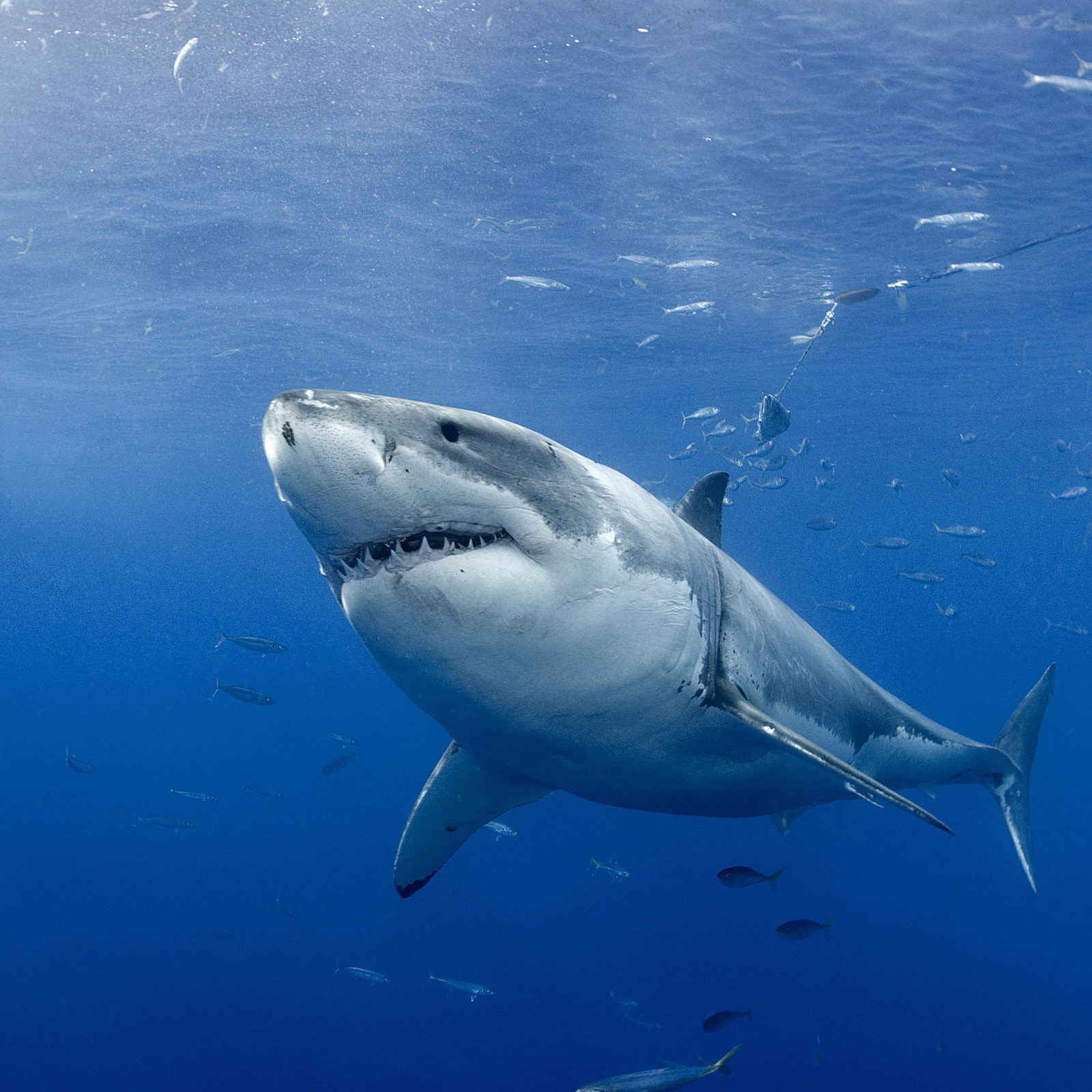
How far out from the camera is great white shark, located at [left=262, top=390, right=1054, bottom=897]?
1882 millimetres

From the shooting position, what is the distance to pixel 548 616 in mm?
2264

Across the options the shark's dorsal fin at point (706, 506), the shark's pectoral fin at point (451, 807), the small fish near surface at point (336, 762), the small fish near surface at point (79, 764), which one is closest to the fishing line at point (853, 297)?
the shark's dorsal fin at point (706, 506)

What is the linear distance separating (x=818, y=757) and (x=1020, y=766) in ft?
17.3

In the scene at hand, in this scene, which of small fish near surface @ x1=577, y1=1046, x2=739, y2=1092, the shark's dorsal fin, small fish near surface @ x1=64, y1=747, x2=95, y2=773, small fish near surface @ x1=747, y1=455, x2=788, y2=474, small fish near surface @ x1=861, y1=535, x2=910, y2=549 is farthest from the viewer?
small fish near surface @ x1=861, y1=535, x2=910, y2=549

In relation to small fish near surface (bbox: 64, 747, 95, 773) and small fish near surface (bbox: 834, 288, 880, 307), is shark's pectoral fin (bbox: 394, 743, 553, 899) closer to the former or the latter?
small fish near surface (bbox: 834, 288, 880, 307)

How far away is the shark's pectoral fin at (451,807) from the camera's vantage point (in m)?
4.11

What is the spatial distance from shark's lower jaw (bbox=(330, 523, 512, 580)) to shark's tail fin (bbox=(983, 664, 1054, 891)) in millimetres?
6051

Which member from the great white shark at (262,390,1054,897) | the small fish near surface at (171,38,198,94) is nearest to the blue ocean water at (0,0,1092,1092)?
the small fish near surface at (171,38,198,94)

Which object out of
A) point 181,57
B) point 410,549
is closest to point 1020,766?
point 410,549

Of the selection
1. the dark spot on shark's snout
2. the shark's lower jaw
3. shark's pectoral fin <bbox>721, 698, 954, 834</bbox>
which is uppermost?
the shark's lower jaw

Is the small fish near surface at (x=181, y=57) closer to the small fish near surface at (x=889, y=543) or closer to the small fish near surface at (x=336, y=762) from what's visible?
the small fish near surface at (x=336, y=762)

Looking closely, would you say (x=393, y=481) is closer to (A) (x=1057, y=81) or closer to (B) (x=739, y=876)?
(B) (x=739, y=876)

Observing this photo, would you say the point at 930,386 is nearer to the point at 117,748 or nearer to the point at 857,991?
the point at 857,991

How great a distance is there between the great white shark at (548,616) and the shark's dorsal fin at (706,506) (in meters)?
0.83
